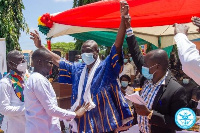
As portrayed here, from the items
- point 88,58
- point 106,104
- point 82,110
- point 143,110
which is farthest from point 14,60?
point 143,110

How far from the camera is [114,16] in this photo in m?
4.51

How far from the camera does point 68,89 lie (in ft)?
20.5

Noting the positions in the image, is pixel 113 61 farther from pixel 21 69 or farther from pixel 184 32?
pixel 21 69

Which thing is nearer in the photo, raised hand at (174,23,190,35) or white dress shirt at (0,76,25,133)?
raised hand at (174,23,190,35)

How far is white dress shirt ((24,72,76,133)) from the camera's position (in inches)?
108

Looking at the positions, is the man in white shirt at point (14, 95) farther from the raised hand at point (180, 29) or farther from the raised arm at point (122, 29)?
the raised hand at point (180, 29)

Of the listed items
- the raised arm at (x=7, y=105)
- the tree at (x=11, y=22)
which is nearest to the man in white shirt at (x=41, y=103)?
the raised arm at (x=7, y=105)

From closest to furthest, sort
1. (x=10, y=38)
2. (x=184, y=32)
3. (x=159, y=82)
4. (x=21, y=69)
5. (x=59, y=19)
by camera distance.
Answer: (x=184, y=32) < (x=159, y=82) < (x=21, y=69) < (x=59, y=19) < (x=10, y=38)

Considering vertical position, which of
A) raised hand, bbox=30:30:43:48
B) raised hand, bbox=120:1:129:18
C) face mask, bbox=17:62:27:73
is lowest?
face mask, bbox=17:62:27:73

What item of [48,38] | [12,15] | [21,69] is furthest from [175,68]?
[12,15]

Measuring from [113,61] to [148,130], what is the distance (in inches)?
30.4

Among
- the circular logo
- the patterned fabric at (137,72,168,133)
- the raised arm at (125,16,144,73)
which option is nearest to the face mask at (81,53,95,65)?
the raised arm at (125,16,144,73)

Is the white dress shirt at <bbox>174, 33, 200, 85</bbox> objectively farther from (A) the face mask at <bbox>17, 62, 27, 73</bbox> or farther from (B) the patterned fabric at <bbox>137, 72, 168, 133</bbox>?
(A) the face mask at <bbox>17, 62, 27, 73</bbox>

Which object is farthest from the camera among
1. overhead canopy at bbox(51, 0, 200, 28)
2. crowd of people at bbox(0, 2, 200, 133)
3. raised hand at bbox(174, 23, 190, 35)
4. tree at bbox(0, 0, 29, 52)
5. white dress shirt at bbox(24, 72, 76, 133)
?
tree at bbox(0, 0, 29, 52)
